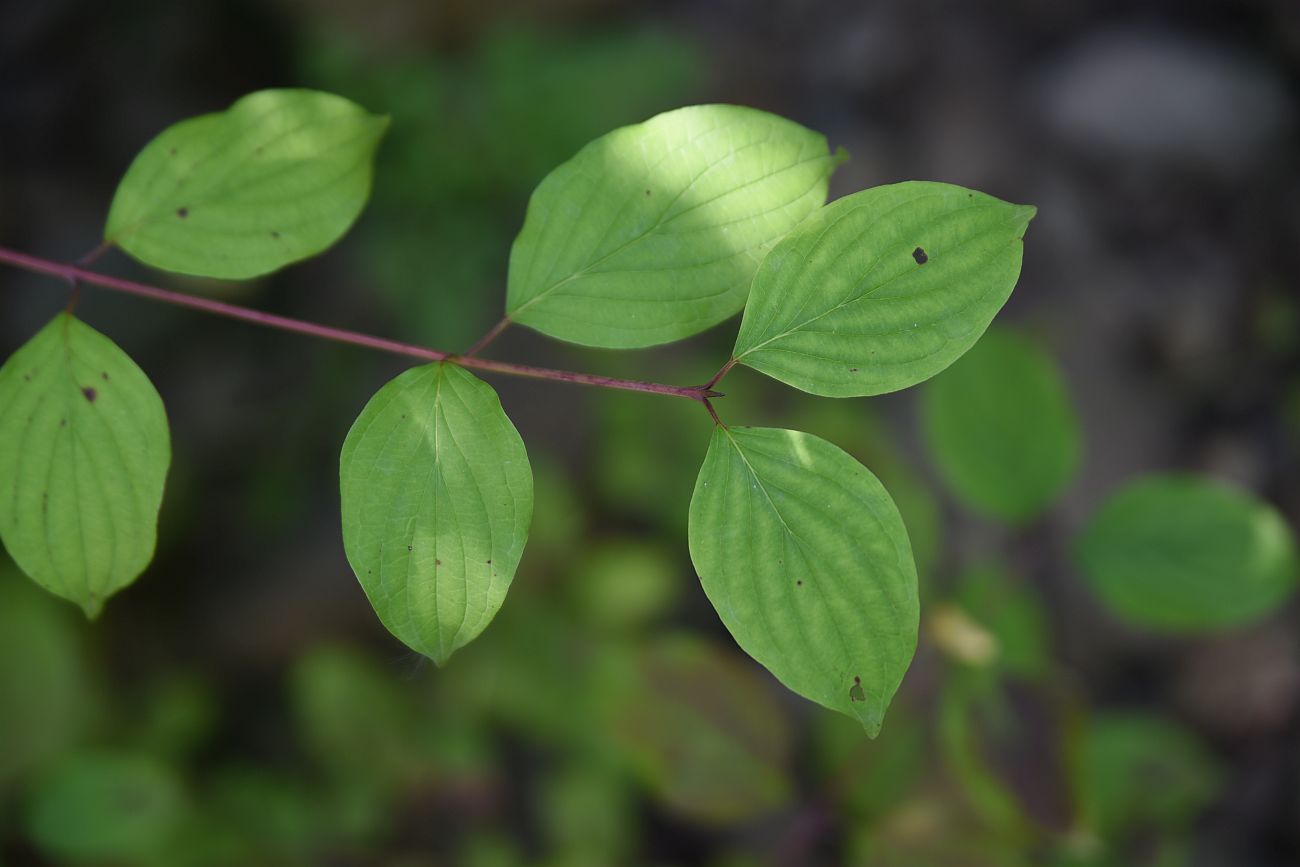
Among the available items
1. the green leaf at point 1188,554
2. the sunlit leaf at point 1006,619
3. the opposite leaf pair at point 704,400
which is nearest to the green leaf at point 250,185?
the opposite leaf pair at point 704,400

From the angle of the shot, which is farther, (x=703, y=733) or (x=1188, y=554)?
(x=703, y=733)

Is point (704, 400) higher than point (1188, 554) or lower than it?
higher

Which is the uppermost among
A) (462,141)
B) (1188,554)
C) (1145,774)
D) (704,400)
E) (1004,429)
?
(704,400)

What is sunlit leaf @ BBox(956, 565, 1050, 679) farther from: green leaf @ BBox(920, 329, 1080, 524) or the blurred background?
green leaf @ BBox(920, 329, 1080, 524)

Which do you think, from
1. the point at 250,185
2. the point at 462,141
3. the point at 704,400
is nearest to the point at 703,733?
the point at 704,400

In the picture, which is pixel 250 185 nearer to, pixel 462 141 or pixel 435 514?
pixel 435 514

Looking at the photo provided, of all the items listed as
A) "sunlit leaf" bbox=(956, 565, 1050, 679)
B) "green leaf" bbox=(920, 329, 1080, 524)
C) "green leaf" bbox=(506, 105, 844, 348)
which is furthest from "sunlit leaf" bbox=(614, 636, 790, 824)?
"green leaf" bbox=(506, 105, 844, 348)
